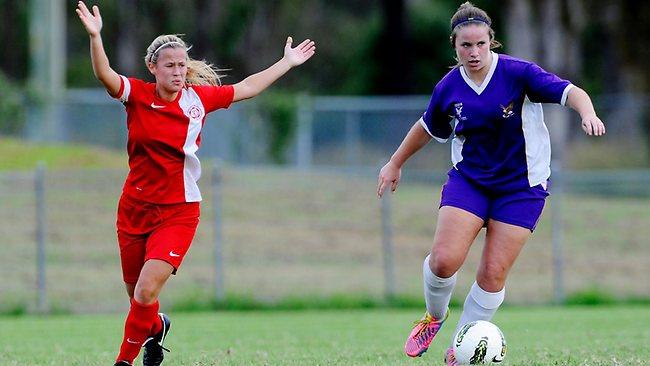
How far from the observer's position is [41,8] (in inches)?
1072

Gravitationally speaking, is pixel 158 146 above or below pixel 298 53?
below

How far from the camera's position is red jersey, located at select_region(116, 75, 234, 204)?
24.6 feet

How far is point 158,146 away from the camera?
7.52 m

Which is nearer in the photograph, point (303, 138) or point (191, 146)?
point (191, 146)

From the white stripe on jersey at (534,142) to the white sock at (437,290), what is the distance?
788 mm

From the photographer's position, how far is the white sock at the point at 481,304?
765 cm

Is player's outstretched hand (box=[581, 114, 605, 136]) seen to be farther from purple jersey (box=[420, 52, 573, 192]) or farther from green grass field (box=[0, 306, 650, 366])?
green grass field (box=[0, 306, 650, 366])

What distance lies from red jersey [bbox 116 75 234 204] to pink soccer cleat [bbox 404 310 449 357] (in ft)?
5.39

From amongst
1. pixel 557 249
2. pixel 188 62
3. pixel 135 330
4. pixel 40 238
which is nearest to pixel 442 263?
pixel 135 330

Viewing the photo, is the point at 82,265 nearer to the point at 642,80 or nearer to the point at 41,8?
the point at 41,8

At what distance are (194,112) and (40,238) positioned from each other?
9.30m

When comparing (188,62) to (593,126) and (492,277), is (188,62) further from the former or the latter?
(593,126)

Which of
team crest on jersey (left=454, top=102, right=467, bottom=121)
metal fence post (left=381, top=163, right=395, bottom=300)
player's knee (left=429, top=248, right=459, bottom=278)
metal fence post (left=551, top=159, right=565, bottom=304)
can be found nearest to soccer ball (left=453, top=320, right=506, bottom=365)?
player's knee (left=429, top=248, right=459, bottom=278)

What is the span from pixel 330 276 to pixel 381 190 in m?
10.4
